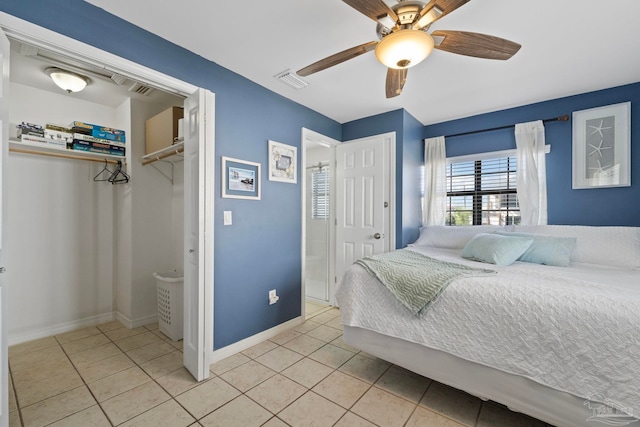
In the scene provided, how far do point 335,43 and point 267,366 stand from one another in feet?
8.45

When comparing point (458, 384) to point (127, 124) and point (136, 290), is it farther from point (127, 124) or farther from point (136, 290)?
point (127, 124)

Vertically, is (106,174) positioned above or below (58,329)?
above

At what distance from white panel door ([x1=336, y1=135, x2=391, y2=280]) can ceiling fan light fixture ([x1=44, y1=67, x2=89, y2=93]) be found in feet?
9.06

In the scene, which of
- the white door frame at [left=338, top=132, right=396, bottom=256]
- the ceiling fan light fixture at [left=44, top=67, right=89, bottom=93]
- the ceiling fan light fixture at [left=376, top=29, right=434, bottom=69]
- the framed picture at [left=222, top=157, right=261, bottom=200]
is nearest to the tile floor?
the white door frame at [left=338, top=132, right=396, bottom=256]

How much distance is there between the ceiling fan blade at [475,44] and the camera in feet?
4.84

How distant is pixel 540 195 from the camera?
2951mm

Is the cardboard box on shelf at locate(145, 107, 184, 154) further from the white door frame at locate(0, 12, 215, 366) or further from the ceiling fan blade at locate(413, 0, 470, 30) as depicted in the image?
A: the ceiling fan blade at locate(413, 0, 470, 30)

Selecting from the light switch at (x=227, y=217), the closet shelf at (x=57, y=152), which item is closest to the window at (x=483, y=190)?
the light switch at (x=227, y=217)

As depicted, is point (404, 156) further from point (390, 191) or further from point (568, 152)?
point (568, 152)

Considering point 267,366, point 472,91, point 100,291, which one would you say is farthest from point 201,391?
point 472,91

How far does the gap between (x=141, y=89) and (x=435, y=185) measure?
3591mm

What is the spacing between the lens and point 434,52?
2090 millimetres

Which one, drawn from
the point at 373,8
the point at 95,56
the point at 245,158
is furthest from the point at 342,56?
the point at 95,56

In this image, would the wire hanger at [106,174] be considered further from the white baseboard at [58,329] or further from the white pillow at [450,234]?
the white pillow at [450,234]
